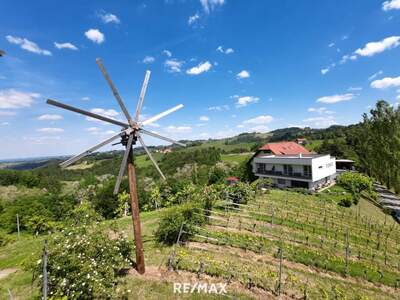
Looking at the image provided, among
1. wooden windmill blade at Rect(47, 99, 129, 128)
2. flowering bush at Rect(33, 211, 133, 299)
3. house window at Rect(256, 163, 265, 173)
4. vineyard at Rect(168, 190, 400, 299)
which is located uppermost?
wooden windmill blade at Rect(47, 99, 129, 128)

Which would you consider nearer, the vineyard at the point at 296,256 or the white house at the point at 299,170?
the vineyard at the point at 296,256

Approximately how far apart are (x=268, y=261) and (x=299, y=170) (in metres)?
27.4

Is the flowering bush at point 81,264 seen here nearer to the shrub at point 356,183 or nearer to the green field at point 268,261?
the green field at point 268,261

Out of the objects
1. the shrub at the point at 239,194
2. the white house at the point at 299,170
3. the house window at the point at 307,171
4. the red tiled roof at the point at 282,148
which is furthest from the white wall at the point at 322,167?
the shrub at the point at 239,194

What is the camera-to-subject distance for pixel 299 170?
35.2 metres

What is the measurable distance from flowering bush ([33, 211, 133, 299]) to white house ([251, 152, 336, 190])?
32442 millimetres

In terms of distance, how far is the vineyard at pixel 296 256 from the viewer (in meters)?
9.48

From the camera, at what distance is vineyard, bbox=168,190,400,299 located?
948 centimetres

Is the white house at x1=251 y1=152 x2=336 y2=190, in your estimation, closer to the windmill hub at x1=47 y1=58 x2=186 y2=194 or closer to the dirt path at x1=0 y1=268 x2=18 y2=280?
the windmill hub at x1=47 y1=58 x2=186 y2=194

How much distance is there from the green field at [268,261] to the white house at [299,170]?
14674 mm

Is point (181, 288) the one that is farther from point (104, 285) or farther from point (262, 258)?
point (262, 258)

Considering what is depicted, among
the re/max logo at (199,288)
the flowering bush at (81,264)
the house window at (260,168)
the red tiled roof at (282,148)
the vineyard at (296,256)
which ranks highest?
the red tiled roof at (282,148)

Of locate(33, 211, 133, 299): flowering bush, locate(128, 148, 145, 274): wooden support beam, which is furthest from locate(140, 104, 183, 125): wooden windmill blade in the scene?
locate(33, 211, 133, 299): flowering bush

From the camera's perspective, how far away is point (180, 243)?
13.0 metres
